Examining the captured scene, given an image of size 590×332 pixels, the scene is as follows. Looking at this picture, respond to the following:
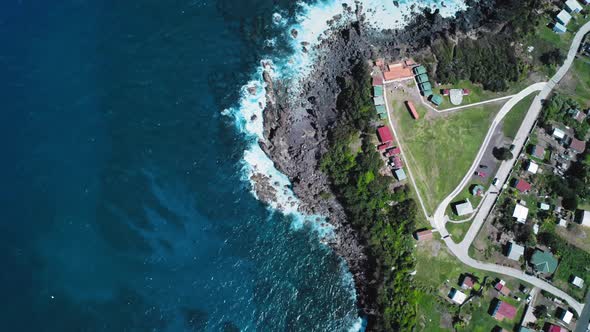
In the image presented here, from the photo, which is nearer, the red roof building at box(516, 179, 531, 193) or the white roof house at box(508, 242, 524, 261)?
the white roof house at box(508, 242, 524, 261)

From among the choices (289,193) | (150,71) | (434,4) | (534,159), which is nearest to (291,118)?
(289,193)

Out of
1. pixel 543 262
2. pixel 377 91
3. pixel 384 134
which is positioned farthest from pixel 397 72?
pixel 543 262

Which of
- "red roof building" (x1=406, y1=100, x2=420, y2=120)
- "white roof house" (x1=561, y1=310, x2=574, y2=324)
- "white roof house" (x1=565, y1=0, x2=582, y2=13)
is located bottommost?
"white roof house" (x1=561, y1=310, x2=574, y2=324)

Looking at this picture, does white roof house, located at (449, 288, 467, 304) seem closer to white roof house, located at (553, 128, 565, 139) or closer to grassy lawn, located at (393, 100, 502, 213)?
grassy lawn, located at (393, 100, 502, 213)

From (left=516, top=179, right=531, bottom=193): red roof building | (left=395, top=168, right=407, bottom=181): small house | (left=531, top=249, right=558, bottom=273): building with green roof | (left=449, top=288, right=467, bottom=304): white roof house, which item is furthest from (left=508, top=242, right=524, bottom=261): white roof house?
(left=395, top=168, right=407, bottom=181): small house

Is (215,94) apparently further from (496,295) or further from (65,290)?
(496,295)

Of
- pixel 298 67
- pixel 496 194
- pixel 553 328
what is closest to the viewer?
pixel 553 328

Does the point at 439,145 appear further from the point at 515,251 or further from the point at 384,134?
the point at 515,251
